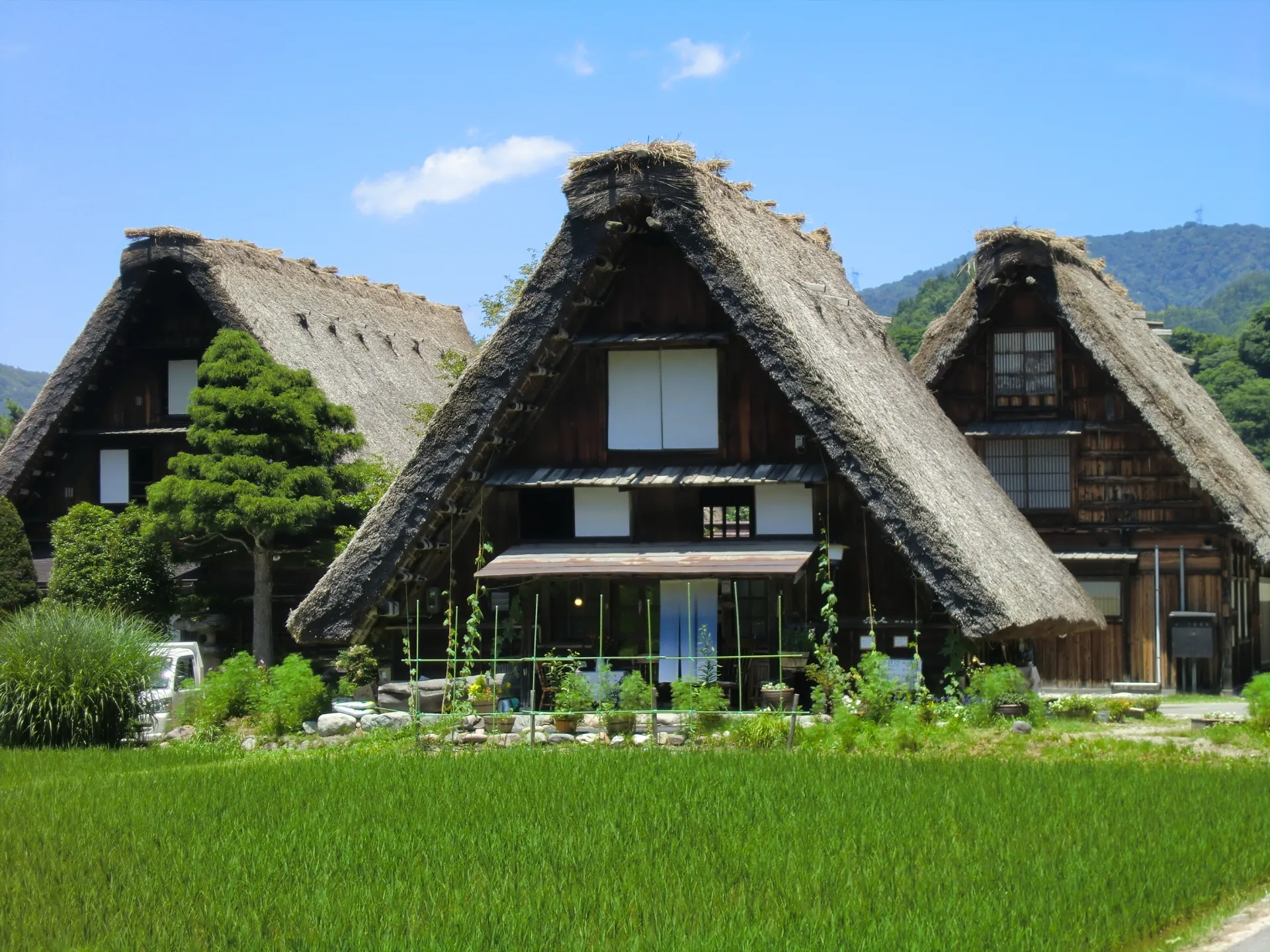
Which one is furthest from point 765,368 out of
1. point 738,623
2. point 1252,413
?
point 1252,413

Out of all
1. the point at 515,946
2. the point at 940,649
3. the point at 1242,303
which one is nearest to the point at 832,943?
the point at 515,946

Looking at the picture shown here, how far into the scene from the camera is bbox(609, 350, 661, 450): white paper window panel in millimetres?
20547

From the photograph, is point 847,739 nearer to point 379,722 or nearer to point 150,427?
point 379,722

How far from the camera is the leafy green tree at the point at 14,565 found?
2623cm

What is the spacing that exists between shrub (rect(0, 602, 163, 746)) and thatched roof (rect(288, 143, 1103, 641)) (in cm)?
220

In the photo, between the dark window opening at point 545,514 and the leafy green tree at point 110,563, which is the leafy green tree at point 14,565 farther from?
the dark window opening at point 545,514

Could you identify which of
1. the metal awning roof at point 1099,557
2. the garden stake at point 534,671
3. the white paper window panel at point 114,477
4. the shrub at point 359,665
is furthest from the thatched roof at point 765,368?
the white paper window panel at point 114,477

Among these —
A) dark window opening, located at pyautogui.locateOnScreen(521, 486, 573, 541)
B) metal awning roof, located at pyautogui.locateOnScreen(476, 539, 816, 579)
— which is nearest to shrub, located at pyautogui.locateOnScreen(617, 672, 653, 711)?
metal awning roof, located at pyautogui.locateOnScreen(476, 539, 816, 579)

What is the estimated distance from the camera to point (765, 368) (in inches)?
741

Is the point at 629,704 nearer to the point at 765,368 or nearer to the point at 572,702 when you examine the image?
the point at 572,702

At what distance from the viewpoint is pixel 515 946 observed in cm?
789

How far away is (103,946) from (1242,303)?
153274 mm

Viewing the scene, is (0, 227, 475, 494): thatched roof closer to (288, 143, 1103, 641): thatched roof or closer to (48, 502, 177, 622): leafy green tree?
(48, 502, 177, 622): leafy green tree

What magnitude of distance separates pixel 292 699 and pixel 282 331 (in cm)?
1278
